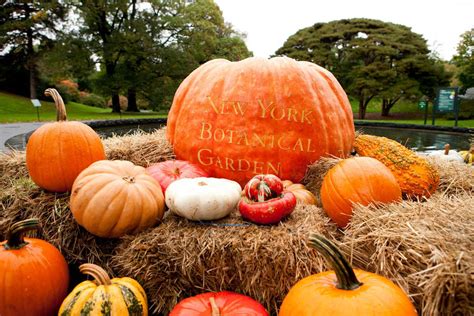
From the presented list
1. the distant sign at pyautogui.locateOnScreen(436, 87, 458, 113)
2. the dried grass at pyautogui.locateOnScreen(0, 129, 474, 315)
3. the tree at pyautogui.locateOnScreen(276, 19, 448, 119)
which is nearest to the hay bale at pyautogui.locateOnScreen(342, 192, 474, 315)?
the dried grass at pyautogui.locateOnScreen(0, 129, 474, 315)

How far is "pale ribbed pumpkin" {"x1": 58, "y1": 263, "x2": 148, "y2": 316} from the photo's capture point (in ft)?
5.95

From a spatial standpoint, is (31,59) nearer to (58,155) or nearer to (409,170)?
(58,155)

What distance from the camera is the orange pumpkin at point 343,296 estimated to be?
1481 millimetres

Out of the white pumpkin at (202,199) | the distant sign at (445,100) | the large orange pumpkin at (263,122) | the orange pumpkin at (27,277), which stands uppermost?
the distant sign at (445,100)

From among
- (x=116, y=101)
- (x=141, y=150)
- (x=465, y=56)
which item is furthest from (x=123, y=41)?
(x=465, y=56)

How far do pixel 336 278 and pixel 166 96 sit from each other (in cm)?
2520

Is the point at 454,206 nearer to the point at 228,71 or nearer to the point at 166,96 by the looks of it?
the point at 228,71

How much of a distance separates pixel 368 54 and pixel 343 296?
2690 centimetres

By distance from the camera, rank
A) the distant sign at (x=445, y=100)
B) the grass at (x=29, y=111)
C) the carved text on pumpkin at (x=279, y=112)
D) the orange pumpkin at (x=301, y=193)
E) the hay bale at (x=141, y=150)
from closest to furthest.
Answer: the orange pumpkin at (x=301, y=193) < the carved text on pumpkin at (x=279, y=112) < the hay bale at (x=141, y=150) < the distant sign at (x=445, y=100) < the grass at (x=29, y=111)

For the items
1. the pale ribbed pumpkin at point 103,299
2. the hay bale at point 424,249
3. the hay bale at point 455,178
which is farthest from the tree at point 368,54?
the pale ribbed pumpkin at point 103,299

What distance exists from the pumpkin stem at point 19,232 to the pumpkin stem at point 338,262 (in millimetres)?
1578

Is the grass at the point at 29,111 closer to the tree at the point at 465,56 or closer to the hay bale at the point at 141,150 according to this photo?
the hay bale at the point at 141,150

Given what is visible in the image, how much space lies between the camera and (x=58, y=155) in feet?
8.68

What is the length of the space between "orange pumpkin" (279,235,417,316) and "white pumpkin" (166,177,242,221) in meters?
0.77
